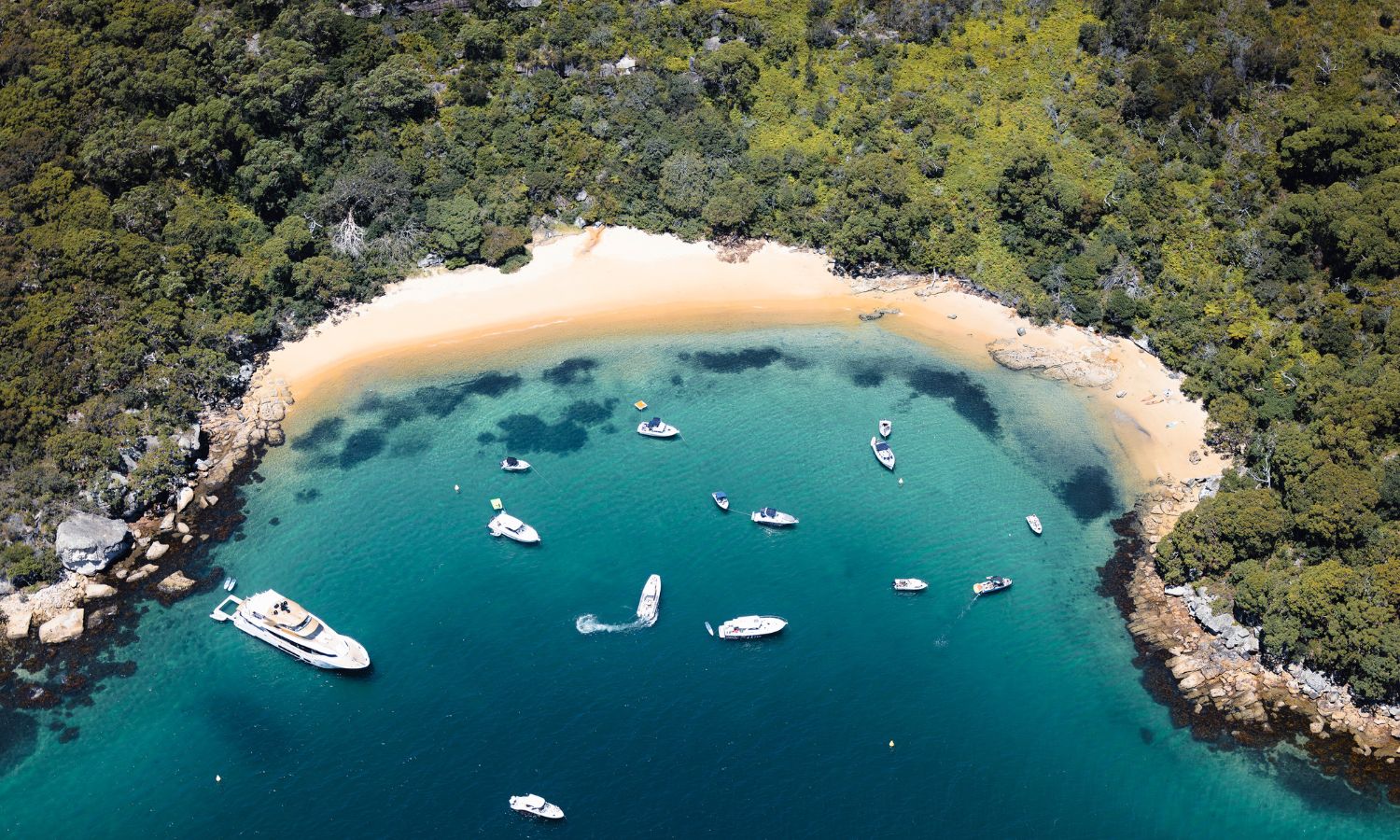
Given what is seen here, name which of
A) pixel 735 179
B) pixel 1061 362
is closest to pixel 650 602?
pixel 1061 362

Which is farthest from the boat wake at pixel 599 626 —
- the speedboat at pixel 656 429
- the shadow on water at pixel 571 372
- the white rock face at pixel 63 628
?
the white rock face at pixel 63 628

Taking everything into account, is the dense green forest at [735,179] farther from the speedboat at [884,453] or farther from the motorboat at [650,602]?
the motorboat at [650,602]

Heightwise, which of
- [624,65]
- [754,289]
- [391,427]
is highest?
[624,65]

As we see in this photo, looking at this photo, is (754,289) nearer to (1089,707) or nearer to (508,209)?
(508,209)

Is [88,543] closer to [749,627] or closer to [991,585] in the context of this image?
[749,627]

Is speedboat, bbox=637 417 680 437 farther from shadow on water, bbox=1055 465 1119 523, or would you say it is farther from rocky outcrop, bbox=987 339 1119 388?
shadow on water, bbox=1055 465 1119 523

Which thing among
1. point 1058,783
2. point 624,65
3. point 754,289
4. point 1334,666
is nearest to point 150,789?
point 1058,783
